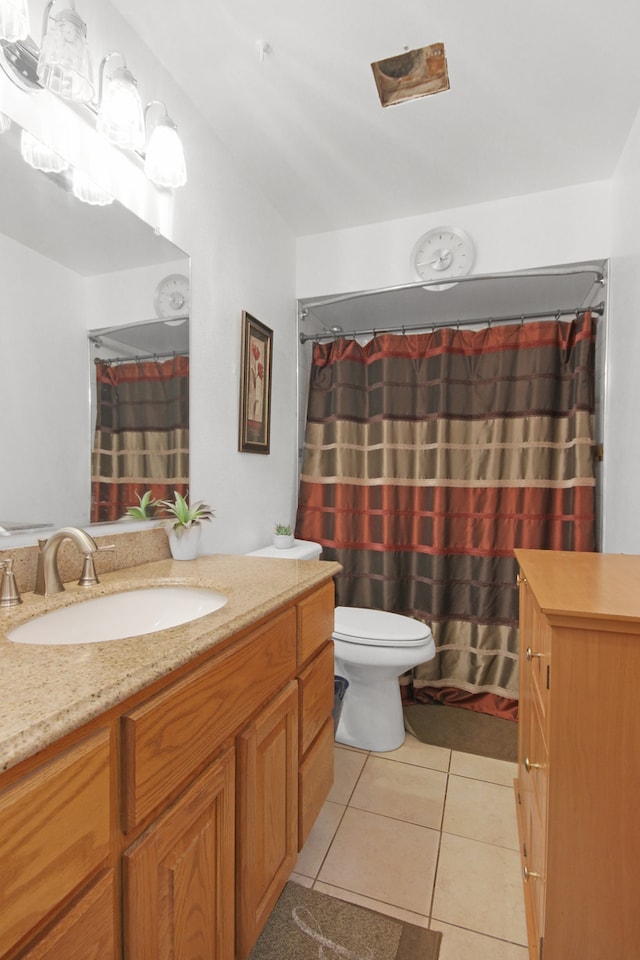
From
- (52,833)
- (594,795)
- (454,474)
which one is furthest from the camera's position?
(454,474)

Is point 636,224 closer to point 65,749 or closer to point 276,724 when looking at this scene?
point 276,724

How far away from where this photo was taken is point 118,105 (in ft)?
3.95

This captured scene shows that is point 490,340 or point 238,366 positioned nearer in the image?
point 238,366

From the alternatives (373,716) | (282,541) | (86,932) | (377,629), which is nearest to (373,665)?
(377,629)

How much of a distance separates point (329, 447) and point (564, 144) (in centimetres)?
159

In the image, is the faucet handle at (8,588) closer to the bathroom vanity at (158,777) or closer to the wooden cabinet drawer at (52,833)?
the bathroom vanity at (158,777)

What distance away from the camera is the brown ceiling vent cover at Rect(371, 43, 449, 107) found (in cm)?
146

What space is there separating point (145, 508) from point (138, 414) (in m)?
0.29

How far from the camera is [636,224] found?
1.66 metres

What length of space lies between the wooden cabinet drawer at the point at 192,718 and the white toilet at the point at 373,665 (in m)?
0.83

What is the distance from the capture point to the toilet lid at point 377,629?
6.13 ft

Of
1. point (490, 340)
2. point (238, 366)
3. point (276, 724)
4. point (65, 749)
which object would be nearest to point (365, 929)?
point (276, 724)

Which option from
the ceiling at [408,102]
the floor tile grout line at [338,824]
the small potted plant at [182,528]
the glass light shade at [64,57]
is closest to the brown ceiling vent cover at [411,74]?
the ceiling at [408,102]

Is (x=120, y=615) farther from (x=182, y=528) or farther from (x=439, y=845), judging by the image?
(x=439, y=845)
